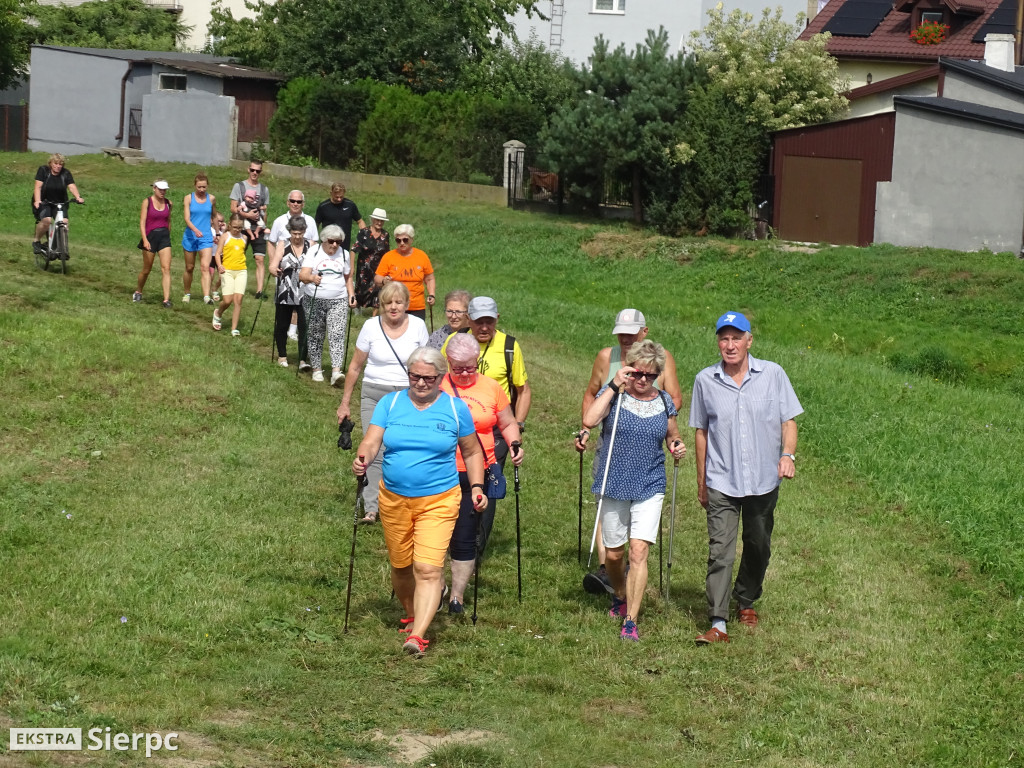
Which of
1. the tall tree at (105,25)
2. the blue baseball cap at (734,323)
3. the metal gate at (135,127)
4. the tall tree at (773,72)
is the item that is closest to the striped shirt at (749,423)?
the blue baseball cap at (734,323)

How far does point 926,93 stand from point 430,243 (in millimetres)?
15268

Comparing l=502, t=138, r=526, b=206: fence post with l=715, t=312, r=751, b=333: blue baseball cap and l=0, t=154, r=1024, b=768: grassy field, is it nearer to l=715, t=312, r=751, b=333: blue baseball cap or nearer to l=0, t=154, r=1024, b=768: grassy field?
l=0, t=154, r=1024, b=768: grassy field

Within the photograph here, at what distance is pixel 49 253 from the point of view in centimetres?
1998

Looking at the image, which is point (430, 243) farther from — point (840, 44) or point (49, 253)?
point (840, 44)

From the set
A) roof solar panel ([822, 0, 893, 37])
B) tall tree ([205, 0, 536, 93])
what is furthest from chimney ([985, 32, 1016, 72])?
tall tree ([205, 0, 536, 93])

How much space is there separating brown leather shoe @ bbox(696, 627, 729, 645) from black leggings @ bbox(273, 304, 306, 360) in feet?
27.2

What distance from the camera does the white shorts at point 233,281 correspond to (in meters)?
17.4

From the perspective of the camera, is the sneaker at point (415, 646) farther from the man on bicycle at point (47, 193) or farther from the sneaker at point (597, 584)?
the man on bicycle at point (47, 193)

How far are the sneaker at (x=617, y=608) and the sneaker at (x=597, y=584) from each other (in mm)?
134

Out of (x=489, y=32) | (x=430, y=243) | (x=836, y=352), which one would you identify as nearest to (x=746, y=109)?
(x=430, y=243)

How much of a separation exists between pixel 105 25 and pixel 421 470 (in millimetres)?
62338

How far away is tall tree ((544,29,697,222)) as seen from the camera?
113 feet

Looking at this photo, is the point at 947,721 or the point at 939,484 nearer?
the point at 947,721

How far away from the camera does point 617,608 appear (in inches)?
367
